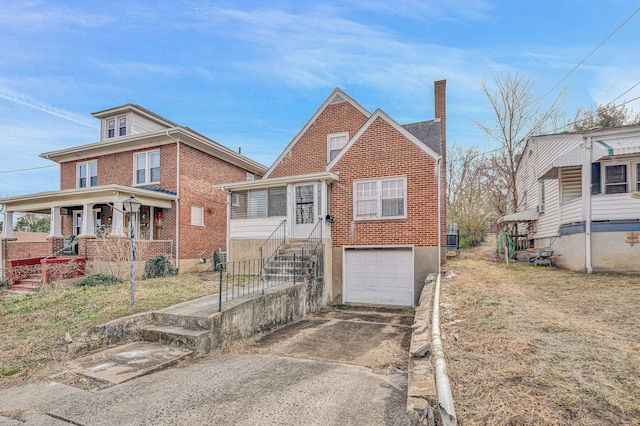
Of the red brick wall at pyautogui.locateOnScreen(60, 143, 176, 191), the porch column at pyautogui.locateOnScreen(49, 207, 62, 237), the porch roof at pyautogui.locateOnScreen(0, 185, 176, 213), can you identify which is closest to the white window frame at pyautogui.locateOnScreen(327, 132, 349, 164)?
the red brick wall at pyautogui.locateOnScreen(60, 143, 176, 191)

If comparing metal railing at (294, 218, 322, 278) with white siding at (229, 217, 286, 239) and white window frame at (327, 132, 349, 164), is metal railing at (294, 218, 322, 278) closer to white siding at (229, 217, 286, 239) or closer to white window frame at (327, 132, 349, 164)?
white siding at (229, 217, 286, 239)

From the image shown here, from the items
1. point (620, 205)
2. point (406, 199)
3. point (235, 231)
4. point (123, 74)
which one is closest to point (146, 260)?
point (235, 231)

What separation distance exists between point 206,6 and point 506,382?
39.7 feet

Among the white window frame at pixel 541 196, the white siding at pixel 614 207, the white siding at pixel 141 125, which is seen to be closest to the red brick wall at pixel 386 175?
the white siding at pixel 614 207

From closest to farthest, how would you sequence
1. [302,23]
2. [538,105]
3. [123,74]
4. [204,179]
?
[302,23], [123,74], [204,179], [538,105]

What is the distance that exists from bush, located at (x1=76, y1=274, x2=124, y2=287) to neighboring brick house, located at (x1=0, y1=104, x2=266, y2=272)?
5.37 ft

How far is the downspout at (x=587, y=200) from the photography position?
10.4 m

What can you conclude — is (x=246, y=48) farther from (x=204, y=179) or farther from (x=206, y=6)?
(x=204, y=179)

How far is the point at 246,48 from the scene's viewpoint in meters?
13.6

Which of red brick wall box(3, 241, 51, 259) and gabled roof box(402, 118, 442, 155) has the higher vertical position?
gabled roof box(402, 118, 442, 155)

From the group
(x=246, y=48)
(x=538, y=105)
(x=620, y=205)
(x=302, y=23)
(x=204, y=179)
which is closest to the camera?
(x=620, y=205)

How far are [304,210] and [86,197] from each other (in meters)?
9.65

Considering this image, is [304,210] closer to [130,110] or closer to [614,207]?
[614,207]

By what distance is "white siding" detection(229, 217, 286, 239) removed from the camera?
43.9ft
